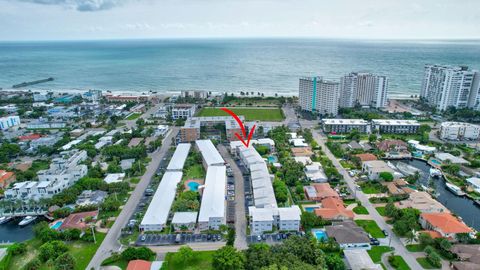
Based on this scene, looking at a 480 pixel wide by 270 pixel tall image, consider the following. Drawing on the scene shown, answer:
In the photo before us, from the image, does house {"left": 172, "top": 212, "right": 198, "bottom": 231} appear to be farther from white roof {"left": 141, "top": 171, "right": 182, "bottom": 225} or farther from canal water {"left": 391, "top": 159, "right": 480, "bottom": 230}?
canal water {"left": 391, "top": 159, "right": 480, "bottom": 230}

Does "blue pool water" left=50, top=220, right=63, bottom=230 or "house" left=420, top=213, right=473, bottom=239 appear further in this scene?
"blue pool water" left=50, top=220, right=63, bottom=230

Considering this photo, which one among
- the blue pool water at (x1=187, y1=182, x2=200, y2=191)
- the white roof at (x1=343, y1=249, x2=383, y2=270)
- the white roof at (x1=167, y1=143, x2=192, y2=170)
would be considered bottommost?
the blue pool water at (x1=187, y1=182, x2=200, y2=191)

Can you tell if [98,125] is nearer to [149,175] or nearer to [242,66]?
[149,175]

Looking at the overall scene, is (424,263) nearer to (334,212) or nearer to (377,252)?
(377,252)

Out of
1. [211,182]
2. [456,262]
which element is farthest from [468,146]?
[211,182]

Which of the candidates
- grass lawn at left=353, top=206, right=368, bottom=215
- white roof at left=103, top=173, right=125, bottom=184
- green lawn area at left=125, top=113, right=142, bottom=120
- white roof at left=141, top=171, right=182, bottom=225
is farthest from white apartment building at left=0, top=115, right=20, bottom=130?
grass lawn at left=353, top=206, right=368, bottom=215

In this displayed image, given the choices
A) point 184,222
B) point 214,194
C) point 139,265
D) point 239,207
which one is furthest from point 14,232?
point 239,207
